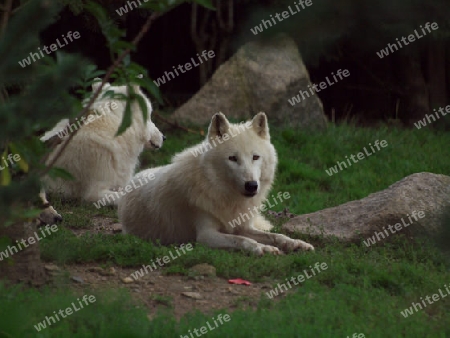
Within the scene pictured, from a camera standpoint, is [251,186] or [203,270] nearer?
[203,270]

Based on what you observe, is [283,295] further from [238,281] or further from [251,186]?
[251,186]

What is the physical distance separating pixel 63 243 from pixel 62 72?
3745 millimetres

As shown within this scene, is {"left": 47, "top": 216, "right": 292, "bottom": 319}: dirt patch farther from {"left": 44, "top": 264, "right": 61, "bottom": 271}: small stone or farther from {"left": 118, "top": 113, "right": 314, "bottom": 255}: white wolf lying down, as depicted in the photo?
{"left": 118, "top": 113, "right": 314, "bottom": 255}: white wolf lying down

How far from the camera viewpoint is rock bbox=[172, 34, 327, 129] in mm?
12391

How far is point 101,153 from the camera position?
9.14 meters

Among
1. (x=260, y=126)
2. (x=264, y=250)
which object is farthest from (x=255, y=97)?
(x=264, y=250)

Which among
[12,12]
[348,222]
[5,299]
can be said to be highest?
[12,12]

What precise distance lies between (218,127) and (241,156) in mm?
410

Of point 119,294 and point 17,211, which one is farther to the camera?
point 119,294

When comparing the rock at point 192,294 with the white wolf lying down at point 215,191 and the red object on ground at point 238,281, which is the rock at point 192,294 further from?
the white wolf lying down at point 215,191

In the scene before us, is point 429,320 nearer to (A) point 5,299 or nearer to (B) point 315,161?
(A) point 5,299

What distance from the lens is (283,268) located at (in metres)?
5.68

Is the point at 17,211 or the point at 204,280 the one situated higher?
the point at 17,211

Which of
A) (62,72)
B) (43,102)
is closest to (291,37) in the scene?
(62,72)
